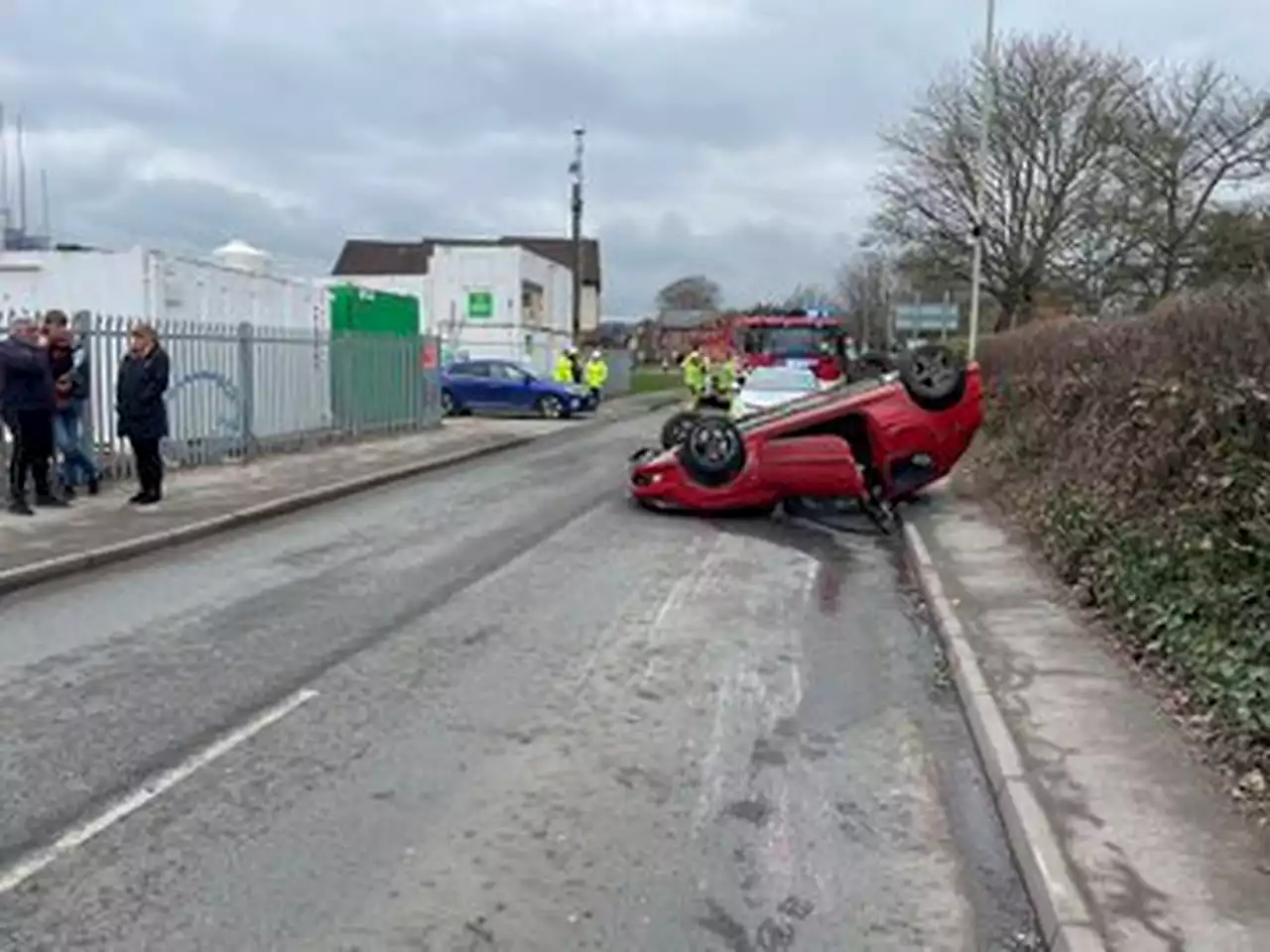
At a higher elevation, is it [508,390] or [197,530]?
[508,390]

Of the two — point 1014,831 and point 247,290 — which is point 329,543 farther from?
point 247,290

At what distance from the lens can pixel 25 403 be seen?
441 inches

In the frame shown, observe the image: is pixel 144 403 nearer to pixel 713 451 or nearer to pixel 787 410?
pixel 713 451

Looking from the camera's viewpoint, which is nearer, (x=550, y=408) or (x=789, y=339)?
(x=789, y=339)

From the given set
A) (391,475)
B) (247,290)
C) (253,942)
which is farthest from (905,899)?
(247,290)

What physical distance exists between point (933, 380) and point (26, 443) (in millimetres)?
8865

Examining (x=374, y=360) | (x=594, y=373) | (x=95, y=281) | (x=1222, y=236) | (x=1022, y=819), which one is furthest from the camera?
(x=594, y=373)

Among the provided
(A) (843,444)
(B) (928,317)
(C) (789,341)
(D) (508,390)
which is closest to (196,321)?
(A) (843,444)

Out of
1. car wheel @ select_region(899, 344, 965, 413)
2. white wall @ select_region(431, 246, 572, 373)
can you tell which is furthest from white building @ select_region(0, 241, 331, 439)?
white wall @ select_region(431, 246, 572, 373)

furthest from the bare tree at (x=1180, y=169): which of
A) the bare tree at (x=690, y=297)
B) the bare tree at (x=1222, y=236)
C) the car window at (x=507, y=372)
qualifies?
the bare tree at (x=690, y=297)

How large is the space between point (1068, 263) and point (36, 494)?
34601 millimetres

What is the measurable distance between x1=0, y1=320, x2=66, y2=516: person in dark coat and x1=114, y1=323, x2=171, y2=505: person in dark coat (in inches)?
28.5

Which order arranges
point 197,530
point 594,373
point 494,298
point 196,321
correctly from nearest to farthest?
point 197,530
point 196,321
point 594,373
point 494,298

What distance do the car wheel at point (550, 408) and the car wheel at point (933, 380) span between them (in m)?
20.0
